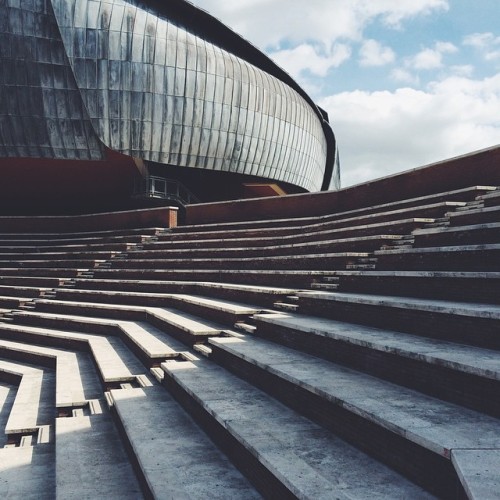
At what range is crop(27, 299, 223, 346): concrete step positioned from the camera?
668cm

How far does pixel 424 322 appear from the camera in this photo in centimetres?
445

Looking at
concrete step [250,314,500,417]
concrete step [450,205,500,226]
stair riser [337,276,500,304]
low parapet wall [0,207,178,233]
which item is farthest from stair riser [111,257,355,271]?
low parapet wall [0,207,178,233]

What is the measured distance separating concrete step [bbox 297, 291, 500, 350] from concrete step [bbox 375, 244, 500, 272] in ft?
2.32

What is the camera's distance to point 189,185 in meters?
23.1

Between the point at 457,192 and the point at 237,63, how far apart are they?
53.2 ft

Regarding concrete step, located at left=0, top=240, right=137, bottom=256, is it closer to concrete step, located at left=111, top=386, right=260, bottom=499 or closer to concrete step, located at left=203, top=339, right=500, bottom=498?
concrete step, located at left=111, top=386, right=260, bottom=499

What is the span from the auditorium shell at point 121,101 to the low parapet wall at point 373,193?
21.1 feet

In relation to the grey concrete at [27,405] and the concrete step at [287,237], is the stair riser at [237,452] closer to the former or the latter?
the grey concrete at [27,405]

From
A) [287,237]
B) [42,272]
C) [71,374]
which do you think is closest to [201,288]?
[287,237]

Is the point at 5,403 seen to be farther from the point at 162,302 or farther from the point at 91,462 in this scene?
the point at 91,462

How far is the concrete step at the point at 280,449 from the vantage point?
2724 mm

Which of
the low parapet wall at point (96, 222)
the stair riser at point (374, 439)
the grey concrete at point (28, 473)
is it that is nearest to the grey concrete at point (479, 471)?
the stair riser at point (374, 439)

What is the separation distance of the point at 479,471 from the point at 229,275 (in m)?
7.71

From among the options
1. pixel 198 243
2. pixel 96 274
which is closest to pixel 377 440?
pixel 198 243
